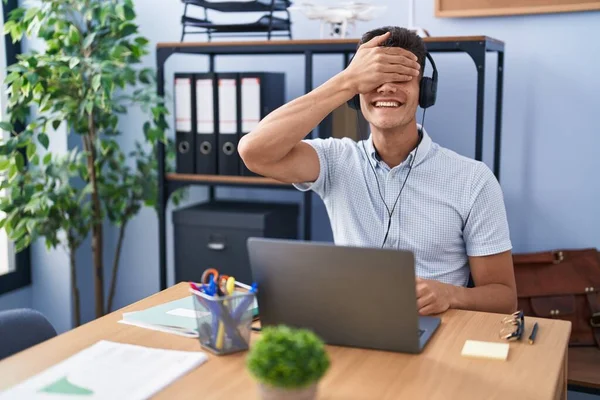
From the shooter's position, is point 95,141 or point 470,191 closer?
point 470,191

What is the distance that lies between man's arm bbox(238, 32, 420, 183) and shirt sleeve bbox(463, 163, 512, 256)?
0.32 meters

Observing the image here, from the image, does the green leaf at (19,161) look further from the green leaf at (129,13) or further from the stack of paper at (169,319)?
the stack of paper at (169,319)

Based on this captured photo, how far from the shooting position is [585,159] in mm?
2436

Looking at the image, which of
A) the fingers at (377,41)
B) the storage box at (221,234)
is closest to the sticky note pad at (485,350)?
the fingers at (377,41)

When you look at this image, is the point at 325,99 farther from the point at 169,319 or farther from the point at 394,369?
the point at 394,369

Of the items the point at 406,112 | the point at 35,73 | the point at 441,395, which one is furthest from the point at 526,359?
the point at 35,73

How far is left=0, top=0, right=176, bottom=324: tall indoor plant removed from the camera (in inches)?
97.2

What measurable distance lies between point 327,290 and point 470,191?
721 millimetres

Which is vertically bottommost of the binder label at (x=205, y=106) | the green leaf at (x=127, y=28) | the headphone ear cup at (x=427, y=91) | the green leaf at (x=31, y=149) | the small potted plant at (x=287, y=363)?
the small potted plant at (x=287, y=363)

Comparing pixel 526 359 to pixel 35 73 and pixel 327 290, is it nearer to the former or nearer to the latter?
pixel 327 290

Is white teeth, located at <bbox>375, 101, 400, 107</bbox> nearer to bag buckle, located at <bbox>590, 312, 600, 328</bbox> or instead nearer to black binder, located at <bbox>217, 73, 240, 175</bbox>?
black binder, located at <bbox>217, 73, 240, 175</bbox>

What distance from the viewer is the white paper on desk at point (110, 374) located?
1038mm

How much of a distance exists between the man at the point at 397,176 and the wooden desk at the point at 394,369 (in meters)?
0.37

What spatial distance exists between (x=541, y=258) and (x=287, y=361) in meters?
1.68
